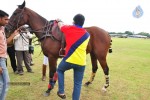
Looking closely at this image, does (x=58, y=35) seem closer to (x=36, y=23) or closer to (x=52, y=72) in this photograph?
(x=36, y=23)

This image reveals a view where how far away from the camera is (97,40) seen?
8.10 m

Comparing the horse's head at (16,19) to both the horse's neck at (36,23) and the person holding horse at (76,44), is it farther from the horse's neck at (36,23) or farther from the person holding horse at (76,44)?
the person holding horse at (76,44)

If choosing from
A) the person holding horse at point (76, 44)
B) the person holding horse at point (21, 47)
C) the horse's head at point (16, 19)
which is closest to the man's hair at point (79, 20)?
the person holding horse at point (76, 44)

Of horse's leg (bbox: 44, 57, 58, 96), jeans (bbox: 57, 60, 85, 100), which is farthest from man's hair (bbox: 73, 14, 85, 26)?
horse's leg (bbox: 44, 57, 58, 96)

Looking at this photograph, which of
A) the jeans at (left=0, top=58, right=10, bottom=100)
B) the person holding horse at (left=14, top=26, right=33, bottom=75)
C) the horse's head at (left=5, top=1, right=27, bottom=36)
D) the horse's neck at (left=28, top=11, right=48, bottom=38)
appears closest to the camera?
the jeans at (left=0, top=58, right=10, bottom=100)

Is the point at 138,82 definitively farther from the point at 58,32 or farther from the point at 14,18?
the point at 14,18

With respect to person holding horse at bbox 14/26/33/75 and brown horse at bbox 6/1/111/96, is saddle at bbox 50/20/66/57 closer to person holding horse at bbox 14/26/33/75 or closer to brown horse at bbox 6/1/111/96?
brown horse at bbox 6/1/111/96

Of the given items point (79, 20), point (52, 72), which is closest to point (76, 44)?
point (79, 20)

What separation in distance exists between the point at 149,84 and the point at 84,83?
2.39m

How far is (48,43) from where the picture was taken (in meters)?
7.23

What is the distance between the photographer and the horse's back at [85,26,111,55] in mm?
8062

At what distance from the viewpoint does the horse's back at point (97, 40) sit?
806cm

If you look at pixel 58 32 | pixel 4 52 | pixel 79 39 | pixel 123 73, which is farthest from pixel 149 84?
pixel 4 52

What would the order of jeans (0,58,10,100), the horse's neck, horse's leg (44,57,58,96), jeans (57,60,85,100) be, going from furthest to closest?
the horse's neck
horse's leg (44,57,58,96)
jeans (57,60,85,100)
jeans (0,58,10,100)
